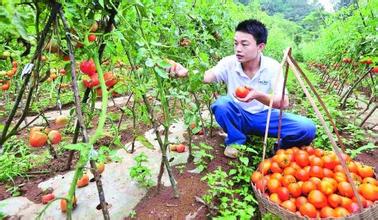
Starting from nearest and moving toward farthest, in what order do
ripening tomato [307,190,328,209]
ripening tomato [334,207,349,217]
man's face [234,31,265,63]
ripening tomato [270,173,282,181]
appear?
1. ripening tomato [334,207,349,217]
2. ripening tomato [307,190,328,209]
3. ripening tomato [270,173,282,181]
4. man's face [234,31,265,63]

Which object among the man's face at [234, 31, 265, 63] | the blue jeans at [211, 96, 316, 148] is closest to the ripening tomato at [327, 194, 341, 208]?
the blue jeans at [211, 96, 316, 148]

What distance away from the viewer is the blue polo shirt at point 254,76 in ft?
9.94

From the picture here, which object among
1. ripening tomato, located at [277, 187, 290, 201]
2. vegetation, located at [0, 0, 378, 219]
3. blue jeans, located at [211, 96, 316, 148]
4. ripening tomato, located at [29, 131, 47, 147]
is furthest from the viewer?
blue jeans, located at [211, 96, 316, 148]

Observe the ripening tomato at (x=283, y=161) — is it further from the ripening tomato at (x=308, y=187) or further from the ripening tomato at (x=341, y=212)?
the ripening tomato at (x=341, y=212)

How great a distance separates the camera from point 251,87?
298 centimetres

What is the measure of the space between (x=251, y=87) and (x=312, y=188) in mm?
1080

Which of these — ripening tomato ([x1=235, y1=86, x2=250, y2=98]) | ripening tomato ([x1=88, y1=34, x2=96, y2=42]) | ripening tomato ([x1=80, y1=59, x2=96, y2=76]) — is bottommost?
ripening tomato ([x1=235, y1=86, x2=250, y2=98])

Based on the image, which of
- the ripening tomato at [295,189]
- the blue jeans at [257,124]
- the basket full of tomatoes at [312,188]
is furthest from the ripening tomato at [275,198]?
the blue jeans at [257,124]

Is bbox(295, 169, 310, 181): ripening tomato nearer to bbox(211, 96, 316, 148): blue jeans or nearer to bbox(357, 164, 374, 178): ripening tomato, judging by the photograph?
bbox(357, 164, 374, 178): ripening tomato

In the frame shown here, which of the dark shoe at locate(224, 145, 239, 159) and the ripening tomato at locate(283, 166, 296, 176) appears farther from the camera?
the dark shoe at locate(224, 145, 239, 159)

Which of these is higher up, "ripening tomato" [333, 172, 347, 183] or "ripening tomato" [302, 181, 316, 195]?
"ripening tomato" [333, 172, 347, 183]

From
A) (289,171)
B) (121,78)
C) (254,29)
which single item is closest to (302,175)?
(289,171)

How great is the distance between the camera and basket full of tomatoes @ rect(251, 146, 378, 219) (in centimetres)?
201

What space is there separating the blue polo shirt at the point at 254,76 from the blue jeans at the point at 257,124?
0.10 meters
